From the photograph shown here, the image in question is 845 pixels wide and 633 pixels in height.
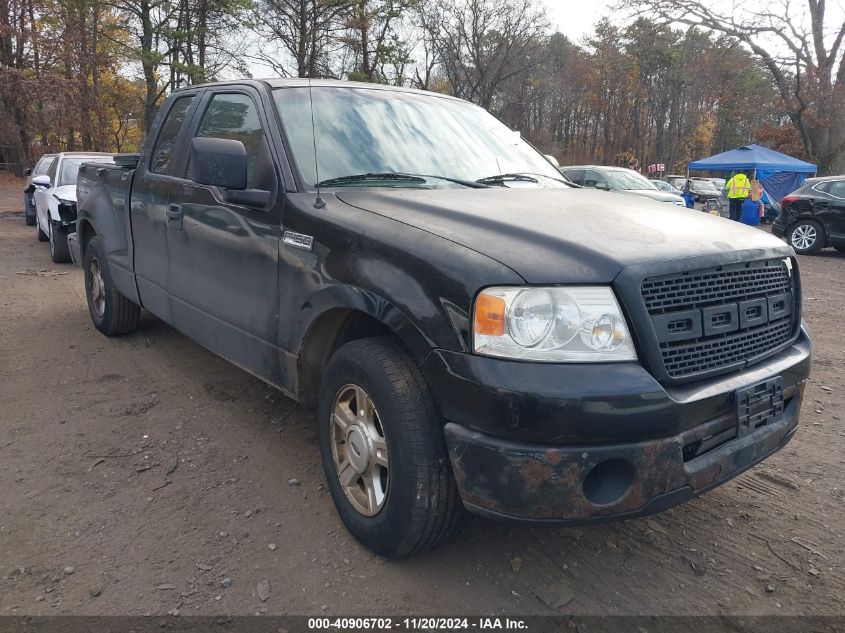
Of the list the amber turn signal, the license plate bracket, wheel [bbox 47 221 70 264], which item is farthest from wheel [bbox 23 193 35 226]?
the license plate bracket

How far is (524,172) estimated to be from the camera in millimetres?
3633

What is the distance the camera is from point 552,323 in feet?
6.96

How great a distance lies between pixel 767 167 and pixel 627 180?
9372mm

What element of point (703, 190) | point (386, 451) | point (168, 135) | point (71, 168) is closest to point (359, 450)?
point (386, 451)

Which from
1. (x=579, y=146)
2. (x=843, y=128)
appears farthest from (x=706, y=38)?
(x=843, y=128)

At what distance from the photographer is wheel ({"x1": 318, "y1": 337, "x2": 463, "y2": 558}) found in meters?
2.29

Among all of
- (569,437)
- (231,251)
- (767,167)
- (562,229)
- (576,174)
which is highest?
(767,167)

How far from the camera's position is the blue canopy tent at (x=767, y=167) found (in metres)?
23.3

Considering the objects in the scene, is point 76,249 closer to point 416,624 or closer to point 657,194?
point 416,624

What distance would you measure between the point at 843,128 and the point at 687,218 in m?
29.3

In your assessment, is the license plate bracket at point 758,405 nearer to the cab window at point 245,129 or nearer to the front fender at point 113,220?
the cab window at point 245,129

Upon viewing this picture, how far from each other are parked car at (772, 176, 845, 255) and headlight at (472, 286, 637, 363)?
12671 millimetres

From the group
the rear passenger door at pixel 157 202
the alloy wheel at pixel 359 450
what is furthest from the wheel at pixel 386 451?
the rear passenger door at pixel 157 202

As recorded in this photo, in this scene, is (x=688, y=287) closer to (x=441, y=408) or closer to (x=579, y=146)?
(x=441, y=408)
